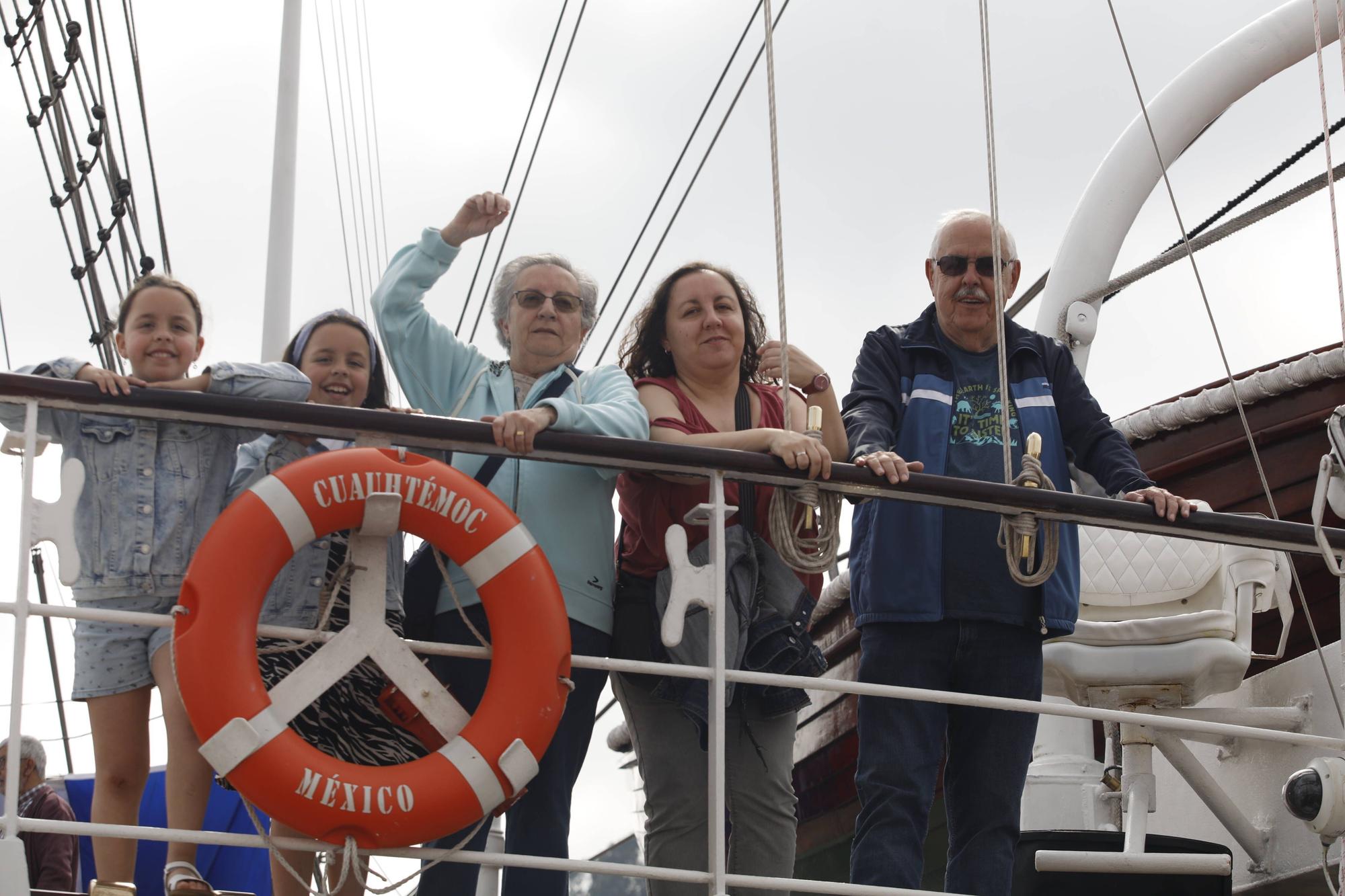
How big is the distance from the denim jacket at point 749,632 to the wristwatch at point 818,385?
361 millimetres

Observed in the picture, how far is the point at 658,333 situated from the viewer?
3.20 meters

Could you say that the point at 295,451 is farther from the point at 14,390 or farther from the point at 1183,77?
the point at 1183,77

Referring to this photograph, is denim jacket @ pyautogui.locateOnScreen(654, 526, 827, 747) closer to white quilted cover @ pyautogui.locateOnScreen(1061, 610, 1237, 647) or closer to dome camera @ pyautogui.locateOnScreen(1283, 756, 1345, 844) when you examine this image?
dome camera @ pyautogui.locateOnScreen(1283, 756, 1345, 844)

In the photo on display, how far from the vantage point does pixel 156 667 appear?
2.79 meters

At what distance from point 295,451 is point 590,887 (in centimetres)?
535

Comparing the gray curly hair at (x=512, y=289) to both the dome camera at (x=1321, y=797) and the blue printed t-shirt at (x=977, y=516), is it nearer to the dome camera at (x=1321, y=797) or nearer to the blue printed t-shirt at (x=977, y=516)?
the blue printed t-shirt at (x=977, y=516)

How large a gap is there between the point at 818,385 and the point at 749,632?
0.56 meters

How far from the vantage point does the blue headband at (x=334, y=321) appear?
3.13 meters

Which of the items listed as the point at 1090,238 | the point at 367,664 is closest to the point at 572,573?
the point at 367,664

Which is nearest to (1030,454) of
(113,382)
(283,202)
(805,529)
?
(805,529)

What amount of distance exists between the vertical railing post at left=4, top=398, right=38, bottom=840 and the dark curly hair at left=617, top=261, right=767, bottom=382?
118 cm

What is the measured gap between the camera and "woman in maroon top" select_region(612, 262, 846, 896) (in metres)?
2.80

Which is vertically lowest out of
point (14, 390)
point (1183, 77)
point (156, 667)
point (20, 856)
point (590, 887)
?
point (590, 887)

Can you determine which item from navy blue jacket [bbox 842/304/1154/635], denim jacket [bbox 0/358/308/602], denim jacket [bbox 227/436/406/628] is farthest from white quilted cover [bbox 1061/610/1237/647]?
denim jacket [bbox 0/358/308/602]
